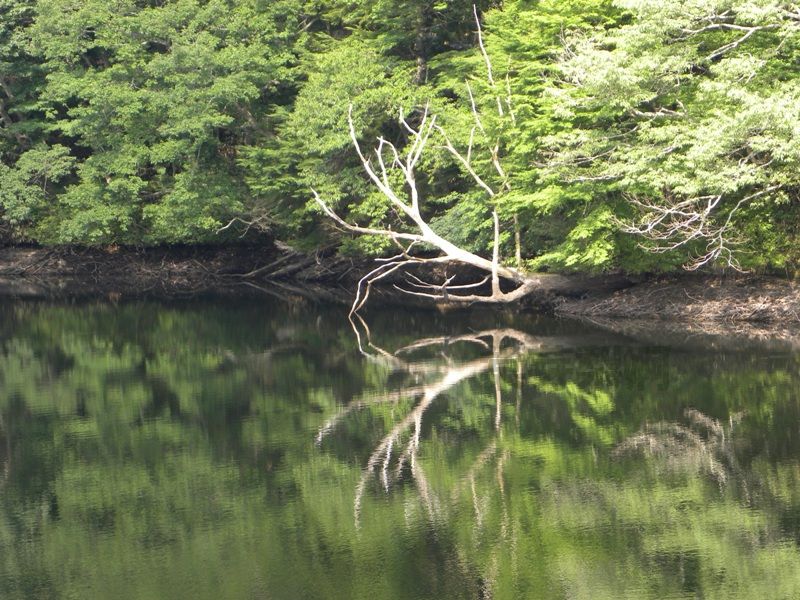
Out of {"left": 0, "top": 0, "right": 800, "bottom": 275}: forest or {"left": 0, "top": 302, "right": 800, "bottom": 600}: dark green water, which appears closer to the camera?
{"left": 0, "top": 302, "right": 800, "bottom": 600}: dark green water

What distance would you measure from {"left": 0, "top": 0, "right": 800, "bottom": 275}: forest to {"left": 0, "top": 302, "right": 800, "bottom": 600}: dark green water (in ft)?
11.0

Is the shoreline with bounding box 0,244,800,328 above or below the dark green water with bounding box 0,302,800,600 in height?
above

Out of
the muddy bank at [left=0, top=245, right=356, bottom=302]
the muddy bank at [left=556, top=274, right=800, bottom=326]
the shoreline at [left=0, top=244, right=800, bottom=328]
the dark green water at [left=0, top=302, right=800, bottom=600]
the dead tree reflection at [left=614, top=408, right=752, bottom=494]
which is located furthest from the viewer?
the muddy bank at [left=0, top=245, right=356, bottom=302]

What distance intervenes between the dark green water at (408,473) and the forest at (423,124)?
11.0ft

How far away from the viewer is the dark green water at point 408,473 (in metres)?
9.64

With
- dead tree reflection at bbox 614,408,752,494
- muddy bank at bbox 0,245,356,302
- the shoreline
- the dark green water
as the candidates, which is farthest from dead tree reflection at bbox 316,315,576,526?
muddy bank at bbox 0,245,356,302

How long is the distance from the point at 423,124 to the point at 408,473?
16051mm

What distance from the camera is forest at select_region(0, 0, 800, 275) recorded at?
68.8 feet

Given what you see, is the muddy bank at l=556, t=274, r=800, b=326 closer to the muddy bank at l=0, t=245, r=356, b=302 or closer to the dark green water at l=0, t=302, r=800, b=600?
the dark green water at l=0, t=302, r=800, b=600

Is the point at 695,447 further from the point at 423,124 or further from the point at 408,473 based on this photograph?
the point at 423,124

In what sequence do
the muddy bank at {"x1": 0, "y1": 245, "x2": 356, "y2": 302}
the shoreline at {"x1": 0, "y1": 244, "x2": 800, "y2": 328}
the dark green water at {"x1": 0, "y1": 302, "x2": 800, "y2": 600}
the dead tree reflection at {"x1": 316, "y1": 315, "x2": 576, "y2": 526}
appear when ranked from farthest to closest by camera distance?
the muddy bank at {"x1": 0, "y1": 245, "x2": 356, "y2": 302} → the shoreline at {"x1": 0, "y1": 244, "x2": 800, "y2": 328} → the dead tree reflection at {"x1": 316, "y1": 315, "x2": 576, "y2": 526} → the dark green water at {"x1": 0, "y1": 302, "x2": 800, "y2": 600}

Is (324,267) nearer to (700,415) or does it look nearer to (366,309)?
(366,309)

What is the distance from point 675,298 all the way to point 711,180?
4.21m

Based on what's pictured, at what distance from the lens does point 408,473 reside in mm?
12656
